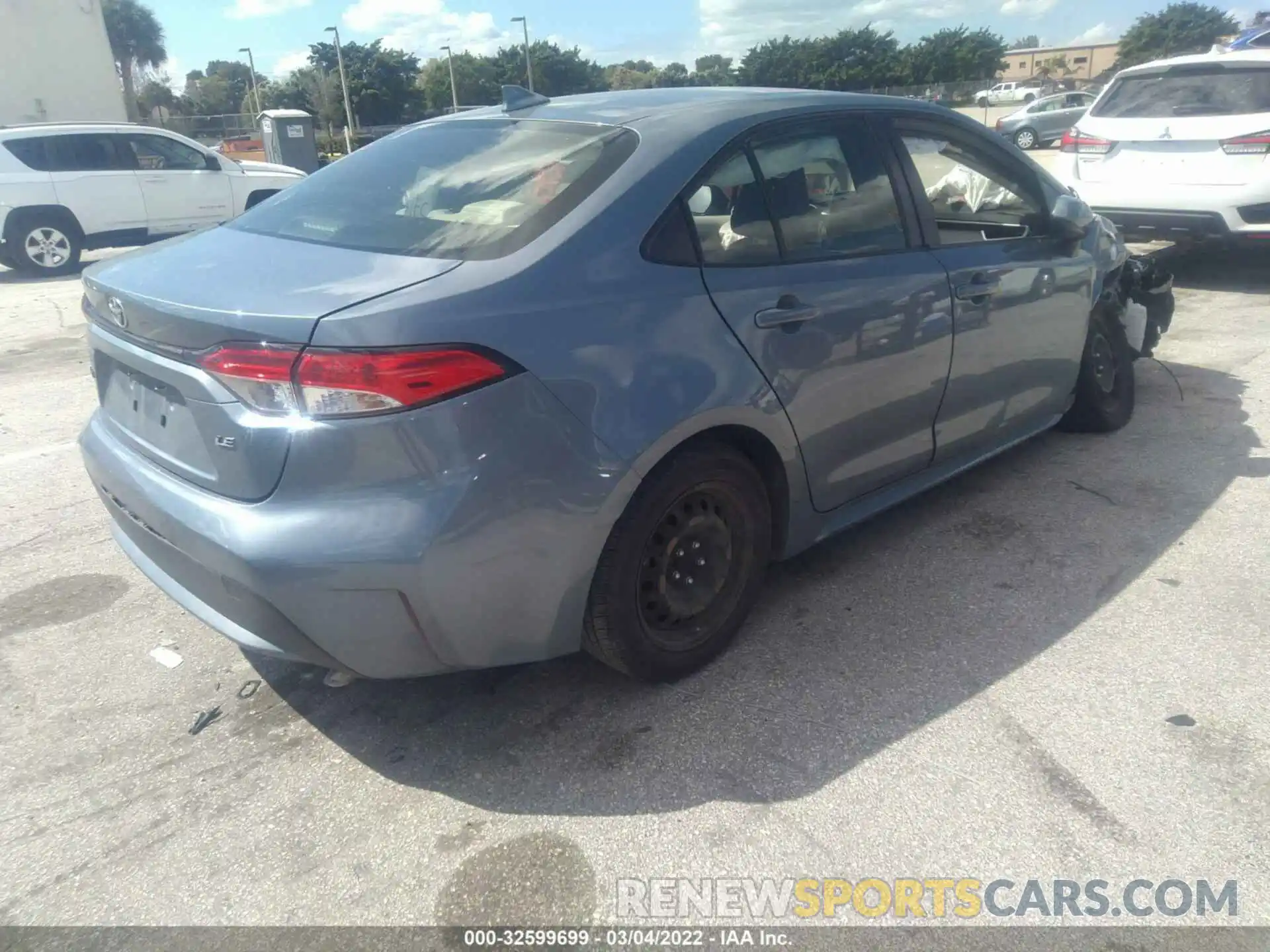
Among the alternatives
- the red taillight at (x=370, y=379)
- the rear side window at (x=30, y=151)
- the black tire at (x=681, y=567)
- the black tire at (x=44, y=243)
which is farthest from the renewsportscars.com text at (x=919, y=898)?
the rear side window at (x=30, y=151)

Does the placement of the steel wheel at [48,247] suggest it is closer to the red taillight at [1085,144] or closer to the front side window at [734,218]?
the red taillight at [1085,144]

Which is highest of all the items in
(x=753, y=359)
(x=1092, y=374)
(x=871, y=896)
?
(x=753, y=359)

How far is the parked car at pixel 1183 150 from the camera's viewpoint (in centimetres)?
715

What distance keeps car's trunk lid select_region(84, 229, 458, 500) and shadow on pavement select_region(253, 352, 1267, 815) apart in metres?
0.89

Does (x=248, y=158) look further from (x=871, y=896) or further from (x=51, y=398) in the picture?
(x=871, y=896)

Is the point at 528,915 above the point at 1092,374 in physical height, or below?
below

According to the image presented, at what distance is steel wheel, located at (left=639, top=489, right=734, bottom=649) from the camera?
276 centimetres

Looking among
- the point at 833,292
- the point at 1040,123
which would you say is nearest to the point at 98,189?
the point at 833,292

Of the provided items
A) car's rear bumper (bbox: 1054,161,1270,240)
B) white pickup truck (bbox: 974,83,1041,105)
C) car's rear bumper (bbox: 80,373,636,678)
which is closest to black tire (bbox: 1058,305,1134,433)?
Result: car's rear bumper (bbox: 1054,161,1270,240)

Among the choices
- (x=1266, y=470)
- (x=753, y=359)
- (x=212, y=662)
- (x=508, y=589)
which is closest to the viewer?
(x=508, y=589)

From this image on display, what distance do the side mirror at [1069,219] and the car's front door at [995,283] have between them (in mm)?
33

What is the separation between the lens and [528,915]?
215 centimetres

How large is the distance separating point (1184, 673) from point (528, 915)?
2079 mm

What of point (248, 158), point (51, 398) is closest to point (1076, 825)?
point (51, 398)
